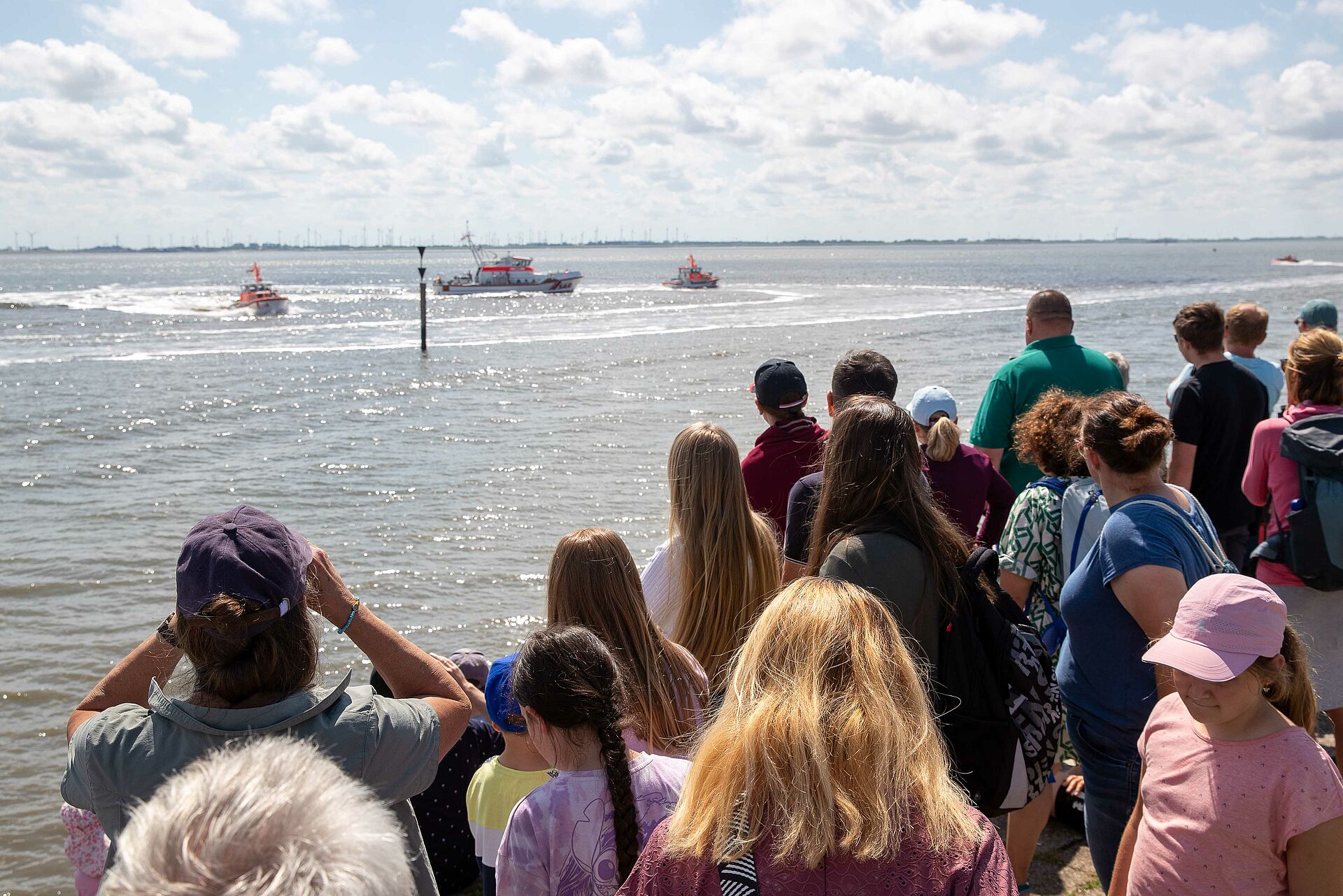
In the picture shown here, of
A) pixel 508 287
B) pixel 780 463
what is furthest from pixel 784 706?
pixel 508 287

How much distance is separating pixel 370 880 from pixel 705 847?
1.80ft

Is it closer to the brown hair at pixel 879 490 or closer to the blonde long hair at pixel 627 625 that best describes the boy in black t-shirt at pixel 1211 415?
the brown hair at pixel 879 490

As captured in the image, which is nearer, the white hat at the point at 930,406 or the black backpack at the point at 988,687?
the black backpack at the point at 988,687

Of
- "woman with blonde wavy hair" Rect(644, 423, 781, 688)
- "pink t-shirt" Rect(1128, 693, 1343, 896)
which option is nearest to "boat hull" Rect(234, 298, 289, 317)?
"woman with blonde wavy hair" Rect(644, 423, 781, 688)

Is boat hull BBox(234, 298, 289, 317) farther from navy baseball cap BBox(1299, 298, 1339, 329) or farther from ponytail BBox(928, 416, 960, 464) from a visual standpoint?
ponytail BBox(928, 416, 960, 464)

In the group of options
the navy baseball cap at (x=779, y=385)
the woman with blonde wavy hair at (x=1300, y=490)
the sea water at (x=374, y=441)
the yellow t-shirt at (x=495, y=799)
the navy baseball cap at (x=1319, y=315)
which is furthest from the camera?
the sea water at (x=374, y=441)

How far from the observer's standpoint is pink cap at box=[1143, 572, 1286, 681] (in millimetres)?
2240

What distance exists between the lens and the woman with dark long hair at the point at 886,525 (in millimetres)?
2787

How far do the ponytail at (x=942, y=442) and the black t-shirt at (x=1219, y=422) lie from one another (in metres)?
1.54

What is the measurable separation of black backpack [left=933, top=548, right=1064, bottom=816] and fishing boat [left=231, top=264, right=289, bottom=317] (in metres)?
56.7

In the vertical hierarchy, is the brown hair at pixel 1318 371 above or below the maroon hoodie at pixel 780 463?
above

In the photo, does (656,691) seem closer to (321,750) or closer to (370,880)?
(321,750)

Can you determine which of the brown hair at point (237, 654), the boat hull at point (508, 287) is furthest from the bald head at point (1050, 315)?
the boat hull at point (508, 287)

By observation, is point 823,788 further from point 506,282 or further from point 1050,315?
point 506,282
